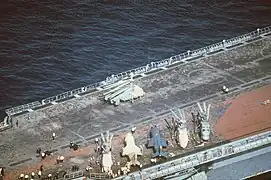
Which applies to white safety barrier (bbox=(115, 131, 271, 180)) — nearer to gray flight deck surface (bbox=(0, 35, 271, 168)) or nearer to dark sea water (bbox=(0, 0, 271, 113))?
gray flight deck surface (bbox=(0, 35, 271, 168))

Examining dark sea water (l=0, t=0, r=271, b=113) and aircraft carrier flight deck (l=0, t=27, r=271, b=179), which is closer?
aircraft carrier flight deck (l=0, t=27, r=271, b=179)

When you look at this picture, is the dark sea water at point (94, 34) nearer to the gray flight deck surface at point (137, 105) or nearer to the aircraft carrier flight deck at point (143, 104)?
the aircraft carrier flight deck at point (143, 104)

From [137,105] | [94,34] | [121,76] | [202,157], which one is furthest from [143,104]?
[94,34]

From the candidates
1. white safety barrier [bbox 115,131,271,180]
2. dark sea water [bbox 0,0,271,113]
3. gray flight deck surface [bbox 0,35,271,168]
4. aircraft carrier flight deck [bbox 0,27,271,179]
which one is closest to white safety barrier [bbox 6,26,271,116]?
aircraft carrier flight deck [bbox 0,27,271,179]

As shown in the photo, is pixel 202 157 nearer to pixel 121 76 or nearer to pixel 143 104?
pixel 143 104

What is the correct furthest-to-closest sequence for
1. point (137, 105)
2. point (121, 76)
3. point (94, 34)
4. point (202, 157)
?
1. point (94, 34)
2. point (121, 76)
3. point (137, 105)
4. point (202, 157)

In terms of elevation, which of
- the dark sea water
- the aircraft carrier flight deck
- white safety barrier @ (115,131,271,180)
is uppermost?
the dark sea water

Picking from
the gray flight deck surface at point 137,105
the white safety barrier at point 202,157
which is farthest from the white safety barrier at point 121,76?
the white safety barrier at point 202,157
